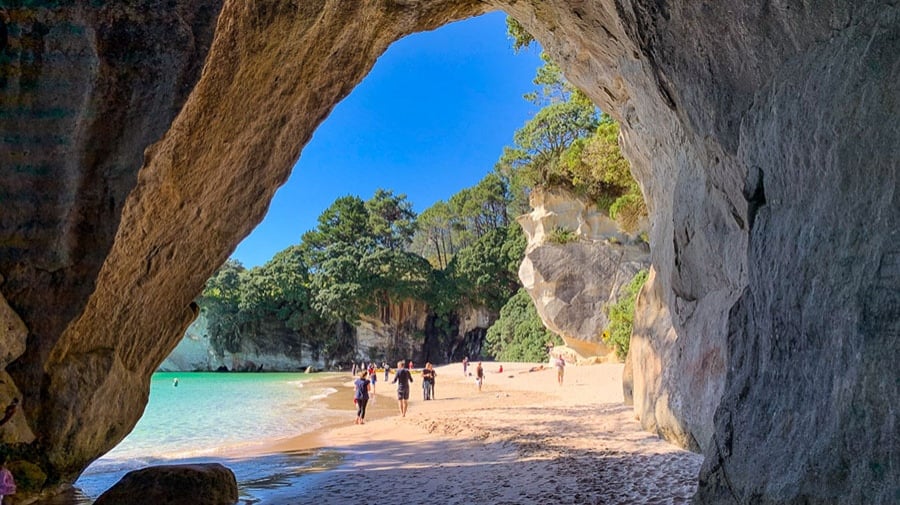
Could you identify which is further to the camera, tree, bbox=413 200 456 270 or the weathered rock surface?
tree, bbox=413 200 456 270

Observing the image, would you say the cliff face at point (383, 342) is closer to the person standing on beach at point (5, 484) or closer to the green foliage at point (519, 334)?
the green foliage at point (519, 334)

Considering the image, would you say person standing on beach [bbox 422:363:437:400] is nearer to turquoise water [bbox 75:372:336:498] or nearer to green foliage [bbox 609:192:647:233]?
turquoise water [bbox 75:372:336:498]

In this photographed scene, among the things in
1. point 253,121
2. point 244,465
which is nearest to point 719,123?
point 253,121

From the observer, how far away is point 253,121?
20.5 ft

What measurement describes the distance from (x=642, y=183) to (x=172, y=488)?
27.6ft

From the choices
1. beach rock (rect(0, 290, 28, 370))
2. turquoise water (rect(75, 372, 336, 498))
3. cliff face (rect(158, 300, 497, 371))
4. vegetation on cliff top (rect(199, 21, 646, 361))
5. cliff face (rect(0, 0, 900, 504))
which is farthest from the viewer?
cliff face (rect(158, 300, 497, 371))

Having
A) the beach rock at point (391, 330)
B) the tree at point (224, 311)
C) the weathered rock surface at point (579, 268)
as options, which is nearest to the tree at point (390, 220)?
the beach rock at point (391, 330)

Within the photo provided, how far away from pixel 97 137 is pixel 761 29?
16.9 feet

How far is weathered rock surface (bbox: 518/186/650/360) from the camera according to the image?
27.5 m

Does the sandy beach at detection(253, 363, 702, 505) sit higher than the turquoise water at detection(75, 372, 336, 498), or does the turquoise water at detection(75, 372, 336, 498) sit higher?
the sandy beach at detection(253, 363, 702, 505)

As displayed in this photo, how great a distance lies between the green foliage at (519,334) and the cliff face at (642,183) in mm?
26177

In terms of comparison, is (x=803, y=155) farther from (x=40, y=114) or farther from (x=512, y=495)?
(x=40, y=114)

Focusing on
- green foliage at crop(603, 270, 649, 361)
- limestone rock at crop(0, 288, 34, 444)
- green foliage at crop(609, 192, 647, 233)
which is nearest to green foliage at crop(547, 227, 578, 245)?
green foliage at crop(609, 192, 647, 233)

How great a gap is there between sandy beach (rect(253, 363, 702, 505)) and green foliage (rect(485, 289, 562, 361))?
20468 millimetres
